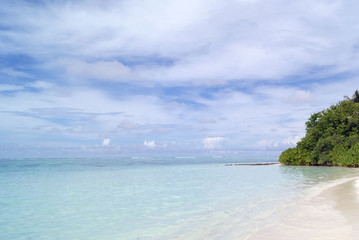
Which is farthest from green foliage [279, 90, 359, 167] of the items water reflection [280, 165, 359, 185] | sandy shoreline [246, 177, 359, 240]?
sandy shoreline [246, 177, 359, 240]

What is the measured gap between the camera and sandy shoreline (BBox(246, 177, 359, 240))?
7.14 meters

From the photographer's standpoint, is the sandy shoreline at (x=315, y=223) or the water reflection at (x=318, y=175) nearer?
the sandy shoreline at (x=315, y=223)

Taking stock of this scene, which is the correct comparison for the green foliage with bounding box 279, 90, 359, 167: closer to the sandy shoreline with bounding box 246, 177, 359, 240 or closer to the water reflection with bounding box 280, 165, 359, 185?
the water reflection with bounding box 280, 165, 359, 185

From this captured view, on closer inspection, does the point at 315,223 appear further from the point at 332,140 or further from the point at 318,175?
the point at 332,140

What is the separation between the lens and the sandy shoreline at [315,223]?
23.4 feet

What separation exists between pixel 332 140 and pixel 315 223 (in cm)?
4972

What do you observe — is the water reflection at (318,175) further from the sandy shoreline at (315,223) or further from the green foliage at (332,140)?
the green foliage at (332,140)

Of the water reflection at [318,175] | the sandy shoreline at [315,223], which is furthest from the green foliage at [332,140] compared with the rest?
the sandy shoreline at [315,223]

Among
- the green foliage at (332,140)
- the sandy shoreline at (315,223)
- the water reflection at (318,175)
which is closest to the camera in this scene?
the sandy shoreline at (315,223)

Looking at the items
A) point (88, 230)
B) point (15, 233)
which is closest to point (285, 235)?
point (88, 230)

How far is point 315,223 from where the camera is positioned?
8445mm

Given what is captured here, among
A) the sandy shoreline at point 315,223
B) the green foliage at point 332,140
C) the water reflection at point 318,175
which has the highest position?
the green foliage at point 332,140

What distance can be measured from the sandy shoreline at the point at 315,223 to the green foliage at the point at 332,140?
133 feet

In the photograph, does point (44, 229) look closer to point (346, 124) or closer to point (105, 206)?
point (105, 206)
